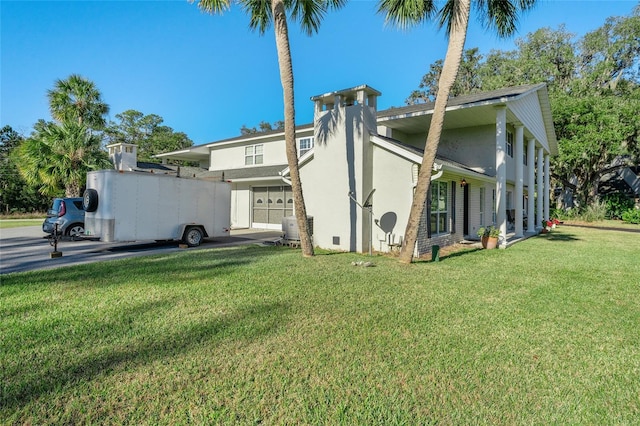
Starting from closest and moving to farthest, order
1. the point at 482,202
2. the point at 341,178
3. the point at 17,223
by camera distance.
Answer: the point at 341,178
the point at 482,202
the point at 17,223

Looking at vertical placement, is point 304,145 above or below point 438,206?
above

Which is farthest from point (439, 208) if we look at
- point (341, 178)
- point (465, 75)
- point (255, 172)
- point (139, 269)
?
point (465, 75)

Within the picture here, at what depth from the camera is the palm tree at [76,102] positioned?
2051cm

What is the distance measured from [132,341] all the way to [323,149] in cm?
857

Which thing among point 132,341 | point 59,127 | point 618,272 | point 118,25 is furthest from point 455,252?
point 59,127

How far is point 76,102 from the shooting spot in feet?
69.0

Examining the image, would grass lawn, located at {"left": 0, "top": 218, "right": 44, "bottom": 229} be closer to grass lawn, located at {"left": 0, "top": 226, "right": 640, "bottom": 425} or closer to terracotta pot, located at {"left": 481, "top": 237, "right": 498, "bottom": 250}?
grass lawn, located at {"left": 0, "top": 226, "right": 640, "bottom": 425}

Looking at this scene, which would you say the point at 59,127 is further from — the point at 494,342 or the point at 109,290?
the point at 494,342

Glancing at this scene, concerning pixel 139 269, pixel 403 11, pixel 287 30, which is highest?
pixel 403 11

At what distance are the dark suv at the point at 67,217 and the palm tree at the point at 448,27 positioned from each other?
489 inches

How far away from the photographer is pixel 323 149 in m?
11.0

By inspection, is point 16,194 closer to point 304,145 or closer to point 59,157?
point 59,157

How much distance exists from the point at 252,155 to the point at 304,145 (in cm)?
401

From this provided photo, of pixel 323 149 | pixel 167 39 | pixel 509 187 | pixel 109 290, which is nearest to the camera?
pixel 109 290
